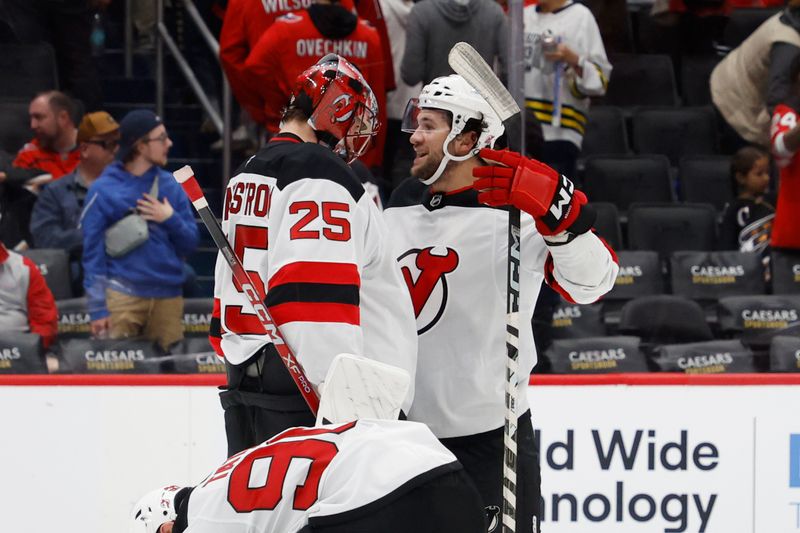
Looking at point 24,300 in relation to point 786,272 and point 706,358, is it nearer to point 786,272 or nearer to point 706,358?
point 706,358

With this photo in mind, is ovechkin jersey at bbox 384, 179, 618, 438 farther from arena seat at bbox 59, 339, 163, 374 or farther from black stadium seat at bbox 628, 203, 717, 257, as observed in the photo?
black stadium seat at bbox 628, 203, 717, 257

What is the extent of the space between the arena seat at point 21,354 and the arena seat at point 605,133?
9.21ft

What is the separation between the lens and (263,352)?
258 centimetres

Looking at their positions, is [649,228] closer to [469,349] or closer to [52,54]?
[52,54]

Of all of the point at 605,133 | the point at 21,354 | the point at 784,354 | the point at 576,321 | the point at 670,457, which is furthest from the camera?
the point at 605,133

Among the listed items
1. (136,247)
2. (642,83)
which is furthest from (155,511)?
(642,83)

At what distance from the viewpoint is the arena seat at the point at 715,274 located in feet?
16.9

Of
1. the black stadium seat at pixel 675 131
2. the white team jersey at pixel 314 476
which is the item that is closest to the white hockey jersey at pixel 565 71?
the black stadium seat at pixel 675 131

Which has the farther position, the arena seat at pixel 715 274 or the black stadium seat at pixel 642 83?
the black stadium seat at pixel 642 83

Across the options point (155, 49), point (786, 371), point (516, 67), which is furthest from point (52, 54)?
point (786, 371)

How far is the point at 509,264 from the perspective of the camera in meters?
2.68

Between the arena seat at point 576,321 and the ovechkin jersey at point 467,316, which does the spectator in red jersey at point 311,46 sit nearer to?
the arena seat at point 576,321

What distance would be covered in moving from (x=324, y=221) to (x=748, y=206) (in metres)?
3.31

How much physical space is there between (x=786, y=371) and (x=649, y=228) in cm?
140
